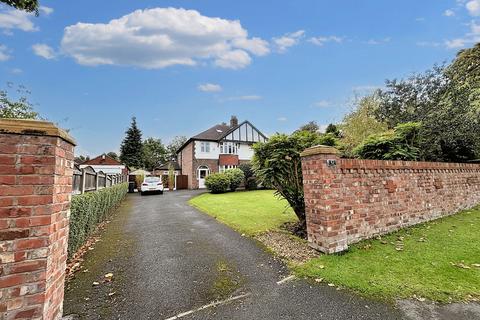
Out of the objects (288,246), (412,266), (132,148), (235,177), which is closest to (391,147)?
(412,266)

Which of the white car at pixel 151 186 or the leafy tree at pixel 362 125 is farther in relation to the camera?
the white car at pixel 151 186

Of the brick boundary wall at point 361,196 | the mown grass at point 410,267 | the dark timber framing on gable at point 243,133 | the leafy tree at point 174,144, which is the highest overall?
the leafy tree at point 174,144

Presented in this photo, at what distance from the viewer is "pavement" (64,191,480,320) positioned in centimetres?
279

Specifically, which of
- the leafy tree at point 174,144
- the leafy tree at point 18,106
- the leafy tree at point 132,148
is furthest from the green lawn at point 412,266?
the leafy tree at point 174,144

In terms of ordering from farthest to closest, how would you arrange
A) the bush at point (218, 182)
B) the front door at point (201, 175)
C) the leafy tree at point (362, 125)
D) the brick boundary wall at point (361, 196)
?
the front door at point (201, 175) < the bush at point (218, 182) < the leafy tree at point (362, 125) < the brick boundary wall at point (361, 196)

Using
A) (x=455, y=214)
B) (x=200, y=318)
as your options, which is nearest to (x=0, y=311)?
(x=200, y=318)

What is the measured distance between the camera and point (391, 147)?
8477 millimetres

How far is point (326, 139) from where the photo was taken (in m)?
5.93

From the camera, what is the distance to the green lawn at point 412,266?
3248 millimetres

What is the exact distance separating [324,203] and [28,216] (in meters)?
4.37

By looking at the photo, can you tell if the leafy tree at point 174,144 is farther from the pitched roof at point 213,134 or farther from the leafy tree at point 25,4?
the leafy tree at point 25,4

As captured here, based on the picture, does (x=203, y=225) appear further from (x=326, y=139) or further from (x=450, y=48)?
(x=450, y=48)

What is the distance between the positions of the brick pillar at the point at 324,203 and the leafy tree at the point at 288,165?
Answer: 93 centimetres

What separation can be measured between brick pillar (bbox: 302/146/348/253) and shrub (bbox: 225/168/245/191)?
1574cm
